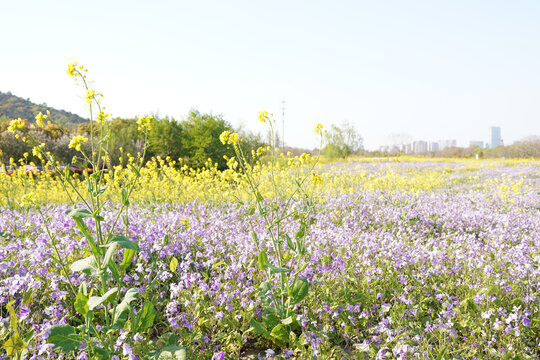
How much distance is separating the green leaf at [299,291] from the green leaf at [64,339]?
1.48m

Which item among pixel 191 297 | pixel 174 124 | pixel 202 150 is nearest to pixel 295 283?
pixel 191 297

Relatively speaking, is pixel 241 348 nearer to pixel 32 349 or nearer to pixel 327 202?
pixel 32 349

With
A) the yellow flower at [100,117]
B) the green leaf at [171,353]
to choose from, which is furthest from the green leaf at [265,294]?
the yellow flower at [100,117]

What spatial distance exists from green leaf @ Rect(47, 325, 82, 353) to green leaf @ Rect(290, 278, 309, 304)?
1479 millimetres

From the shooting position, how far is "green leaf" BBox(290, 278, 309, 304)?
8.57ft

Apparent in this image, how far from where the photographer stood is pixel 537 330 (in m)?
2.98

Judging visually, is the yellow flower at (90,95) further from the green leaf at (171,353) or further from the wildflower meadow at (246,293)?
the green leaf at (171,353)

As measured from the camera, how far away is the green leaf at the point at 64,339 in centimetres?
212

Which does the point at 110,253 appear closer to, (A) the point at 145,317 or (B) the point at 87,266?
(B) the point at 87,266

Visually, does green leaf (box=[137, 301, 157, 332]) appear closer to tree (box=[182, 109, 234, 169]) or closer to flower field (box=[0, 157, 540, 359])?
flower field (box=[0, 157, 540, 359])

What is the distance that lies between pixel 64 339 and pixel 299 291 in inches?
63.5

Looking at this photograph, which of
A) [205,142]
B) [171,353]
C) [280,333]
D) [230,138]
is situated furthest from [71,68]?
[205,142]

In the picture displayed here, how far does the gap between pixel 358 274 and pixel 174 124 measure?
23.1 m

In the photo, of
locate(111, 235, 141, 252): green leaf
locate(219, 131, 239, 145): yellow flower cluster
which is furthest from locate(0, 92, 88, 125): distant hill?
locate(111, 235, 141, 252): green leaf
